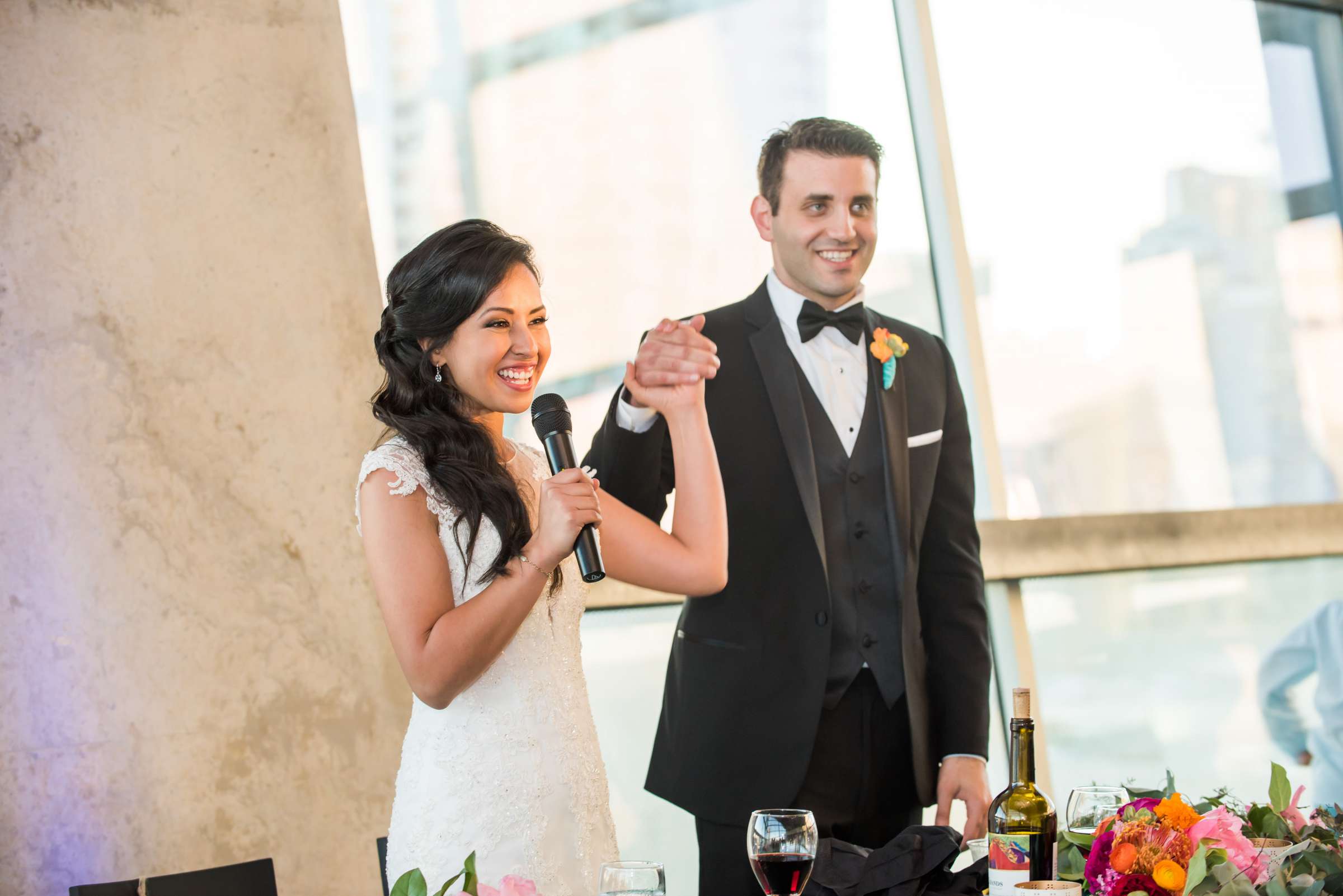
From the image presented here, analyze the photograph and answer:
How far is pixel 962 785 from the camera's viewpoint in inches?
103

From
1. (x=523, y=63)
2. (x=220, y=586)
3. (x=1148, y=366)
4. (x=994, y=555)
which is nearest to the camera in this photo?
(x=220, y=586)

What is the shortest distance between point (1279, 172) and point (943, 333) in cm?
196

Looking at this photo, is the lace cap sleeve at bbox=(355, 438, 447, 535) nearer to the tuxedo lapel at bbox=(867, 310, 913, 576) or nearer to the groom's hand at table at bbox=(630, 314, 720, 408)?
the groom's hand at table at bbox=(630, 314, 720, 408)

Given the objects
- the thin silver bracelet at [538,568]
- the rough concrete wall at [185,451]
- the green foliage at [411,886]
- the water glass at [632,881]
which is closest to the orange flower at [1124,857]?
the water glass at [632,881]

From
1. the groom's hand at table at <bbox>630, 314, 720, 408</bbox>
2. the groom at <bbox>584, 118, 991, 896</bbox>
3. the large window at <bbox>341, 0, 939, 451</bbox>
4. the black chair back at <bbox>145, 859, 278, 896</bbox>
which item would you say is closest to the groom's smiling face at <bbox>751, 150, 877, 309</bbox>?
the groom at <bbox>584, 118, 991, 896</bbox>

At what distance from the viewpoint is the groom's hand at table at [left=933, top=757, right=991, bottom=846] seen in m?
2.57

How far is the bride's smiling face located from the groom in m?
0.37

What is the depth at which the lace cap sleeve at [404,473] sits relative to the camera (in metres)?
2.08

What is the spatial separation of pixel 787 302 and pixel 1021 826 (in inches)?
62.8

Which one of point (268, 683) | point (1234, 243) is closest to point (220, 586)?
point (268, 683)

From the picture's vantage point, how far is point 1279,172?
543cm

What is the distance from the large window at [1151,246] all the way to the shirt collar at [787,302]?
1959mm

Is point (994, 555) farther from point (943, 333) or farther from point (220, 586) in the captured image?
point (220, 586)

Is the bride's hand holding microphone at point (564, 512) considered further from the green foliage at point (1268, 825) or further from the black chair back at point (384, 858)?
the green foliage at point (1268, 825)
